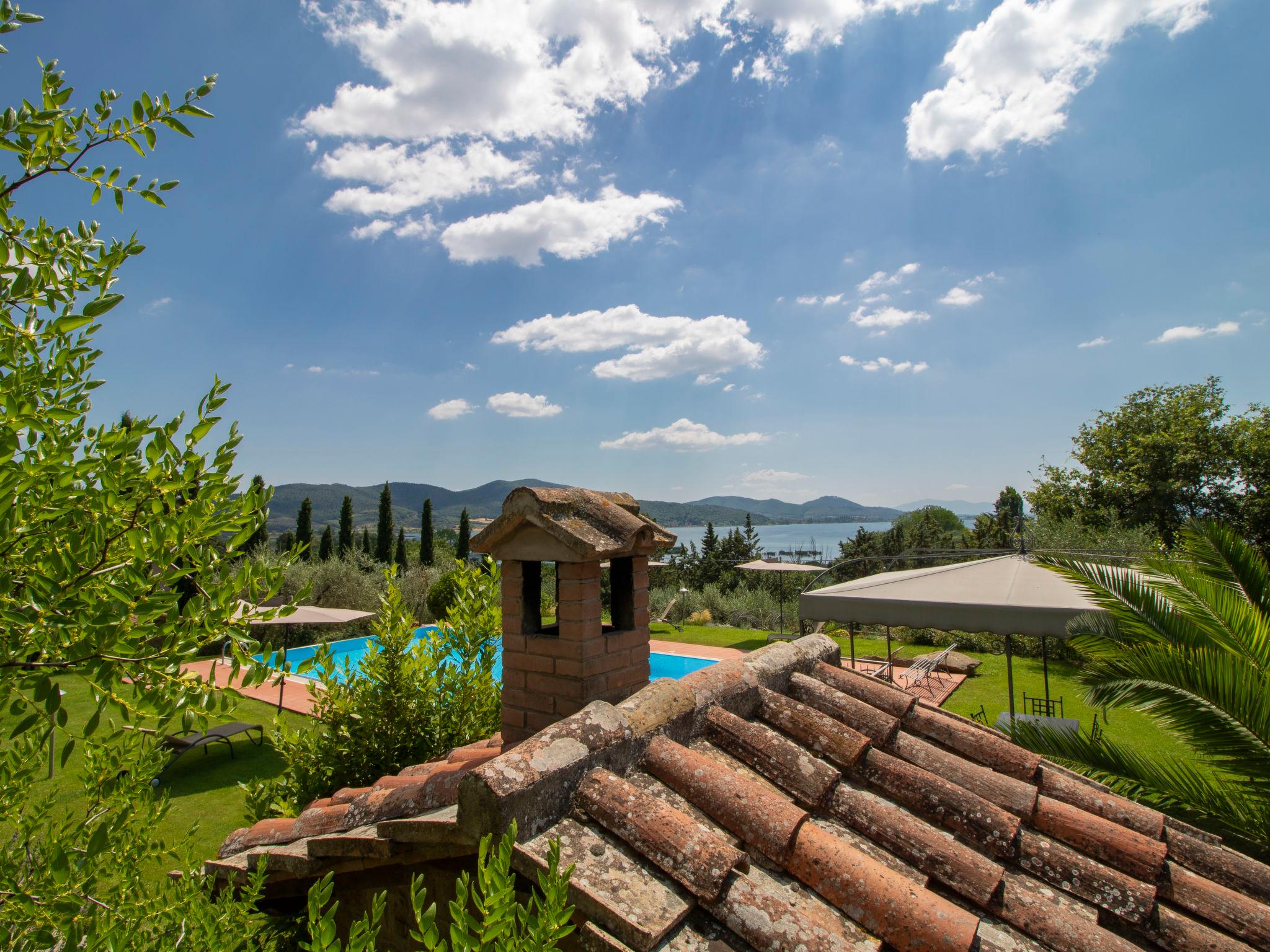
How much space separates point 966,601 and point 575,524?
634 cm

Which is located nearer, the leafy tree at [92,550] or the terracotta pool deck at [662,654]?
the leafy tree at [92,550]

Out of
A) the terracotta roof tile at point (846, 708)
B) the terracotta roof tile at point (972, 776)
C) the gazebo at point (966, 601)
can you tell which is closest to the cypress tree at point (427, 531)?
the gazebo at point (966, 601)

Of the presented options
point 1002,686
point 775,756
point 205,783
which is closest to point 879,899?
point 775,756

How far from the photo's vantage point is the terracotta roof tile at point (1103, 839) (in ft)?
8.70

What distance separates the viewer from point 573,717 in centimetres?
251

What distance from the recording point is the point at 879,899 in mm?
1986

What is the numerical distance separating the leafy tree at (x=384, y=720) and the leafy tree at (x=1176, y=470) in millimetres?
28574

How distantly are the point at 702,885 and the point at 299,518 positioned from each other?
3825 centimetres

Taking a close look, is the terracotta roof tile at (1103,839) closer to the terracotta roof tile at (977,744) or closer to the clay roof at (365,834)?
the terracotta roof tile at (977,744)

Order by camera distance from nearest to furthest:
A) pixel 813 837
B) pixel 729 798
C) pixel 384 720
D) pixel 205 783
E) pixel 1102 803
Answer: pixel 813 837
pixel 729 798
pixel 1102 803
pixel 384 720
pixel 205 783

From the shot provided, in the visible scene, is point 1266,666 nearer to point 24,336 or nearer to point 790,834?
point 790,834

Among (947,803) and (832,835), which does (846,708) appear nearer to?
(947,803)

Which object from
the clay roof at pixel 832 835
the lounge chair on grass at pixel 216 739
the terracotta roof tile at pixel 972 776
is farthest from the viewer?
A: the lounge chair on grass at pixel 216 739

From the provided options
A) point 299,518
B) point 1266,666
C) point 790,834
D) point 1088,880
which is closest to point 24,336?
point 790,834
